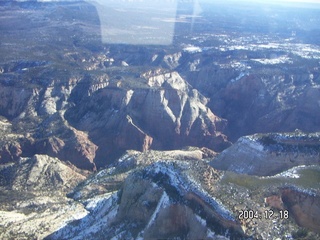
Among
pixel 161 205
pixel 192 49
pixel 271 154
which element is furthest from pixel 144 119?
pixel 192 49

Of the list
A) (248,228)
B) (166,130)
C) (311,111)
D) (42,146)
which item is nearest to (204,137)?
(166,130)

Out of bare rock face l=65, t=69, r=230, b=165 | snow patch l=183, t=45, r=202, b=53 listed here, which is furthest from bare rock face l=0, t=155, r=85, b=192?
snow patch l=183, t=45, r=202, b=53

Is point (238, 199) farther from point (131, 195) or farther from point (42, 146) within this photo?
point (42, 146)

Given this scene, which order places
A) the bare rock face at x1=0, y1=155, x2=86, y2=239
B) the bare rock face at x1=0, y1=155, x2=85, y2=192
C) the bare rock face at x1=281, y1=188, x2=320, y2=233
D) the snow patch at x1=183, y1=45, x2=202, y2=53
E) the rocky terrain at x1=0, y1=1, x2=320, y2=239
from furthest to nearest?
the snow patch at x1=183, y1=45, x2=202, y2=53, the bare rock face at x1=0, y1=155, x2=85, y2=192, the bare rock face at x1=0, y1=155, x2=86, y2=239, the bare rock face at x1=281, y1=188, x2=320, y2=233, the rocky terrain at x1=0, y1=1, x2=320, y2=239

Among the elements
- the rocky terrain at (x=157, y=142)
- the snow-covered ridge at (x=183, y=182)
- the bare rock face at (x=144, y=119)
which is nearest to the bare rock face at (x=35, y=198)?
the rocky terrain at (x=157, y=142)

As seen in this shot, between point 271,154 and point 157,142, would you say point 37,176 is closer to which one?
point 271,154

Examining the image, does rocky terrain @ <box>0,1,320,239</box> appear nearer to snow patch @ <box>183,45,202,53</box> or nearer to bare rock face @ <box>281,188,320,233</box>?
bare rock face @ <box>281,188,320,233</box>
